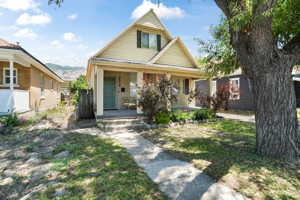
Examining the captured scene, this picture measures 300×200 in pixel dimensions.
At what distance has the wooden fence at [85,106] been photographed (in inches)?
397

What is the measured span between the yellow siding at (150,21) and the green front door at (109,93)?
4.75 meters

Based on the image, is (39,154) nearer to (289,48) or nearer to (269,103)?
(269,103)

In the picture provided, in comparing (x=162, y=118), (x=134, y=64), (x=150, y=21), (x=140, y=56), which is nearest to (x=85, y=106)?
(x=134, y=64)

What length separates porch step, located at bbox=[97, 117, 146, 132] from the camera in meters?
7.45

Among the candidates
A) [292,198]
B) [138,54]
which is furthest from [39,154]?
[138,54]

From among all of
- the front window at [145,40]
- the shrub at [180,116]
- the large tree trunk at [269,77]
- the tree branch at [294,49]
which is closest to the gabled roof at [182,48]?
the front window at [145,40]

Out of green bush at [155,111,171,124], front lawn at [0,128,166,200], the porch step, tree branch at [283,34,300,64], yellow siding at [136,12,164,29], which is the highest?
yellow siding at [136,12,164,29]

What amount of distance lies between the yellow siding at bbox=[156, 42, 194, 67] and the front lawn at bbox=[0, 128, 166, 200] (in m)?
8.18

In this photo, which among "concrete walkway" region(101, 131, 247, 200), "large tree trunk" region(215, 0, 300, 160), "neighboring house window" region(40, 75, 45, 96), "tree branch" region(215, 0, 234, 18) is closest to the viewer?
"concrete walkway" region(101, 131, 247, 200)

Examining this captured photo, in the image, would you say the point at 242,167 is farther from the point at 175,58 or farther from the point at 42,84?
the point at 42,84

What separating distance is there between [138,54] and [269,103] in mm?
9127

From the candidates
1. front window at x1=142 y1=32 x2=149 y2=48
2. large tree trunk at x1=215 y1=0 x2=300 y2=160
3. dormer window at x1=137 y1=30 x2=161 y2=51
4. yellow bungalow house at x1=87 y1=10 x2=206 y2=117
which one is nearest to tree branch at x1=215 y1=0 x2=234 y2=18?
large tree trunk at x1=215 y1=0 x2=300 y2=160

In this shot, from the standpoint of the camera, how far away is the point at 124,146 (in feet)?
16.5

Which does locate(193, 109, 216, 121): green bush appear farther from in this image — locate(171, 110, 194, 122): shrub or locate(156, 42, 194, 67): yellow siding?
locate(156, 42, 194, 67): yellow siding
